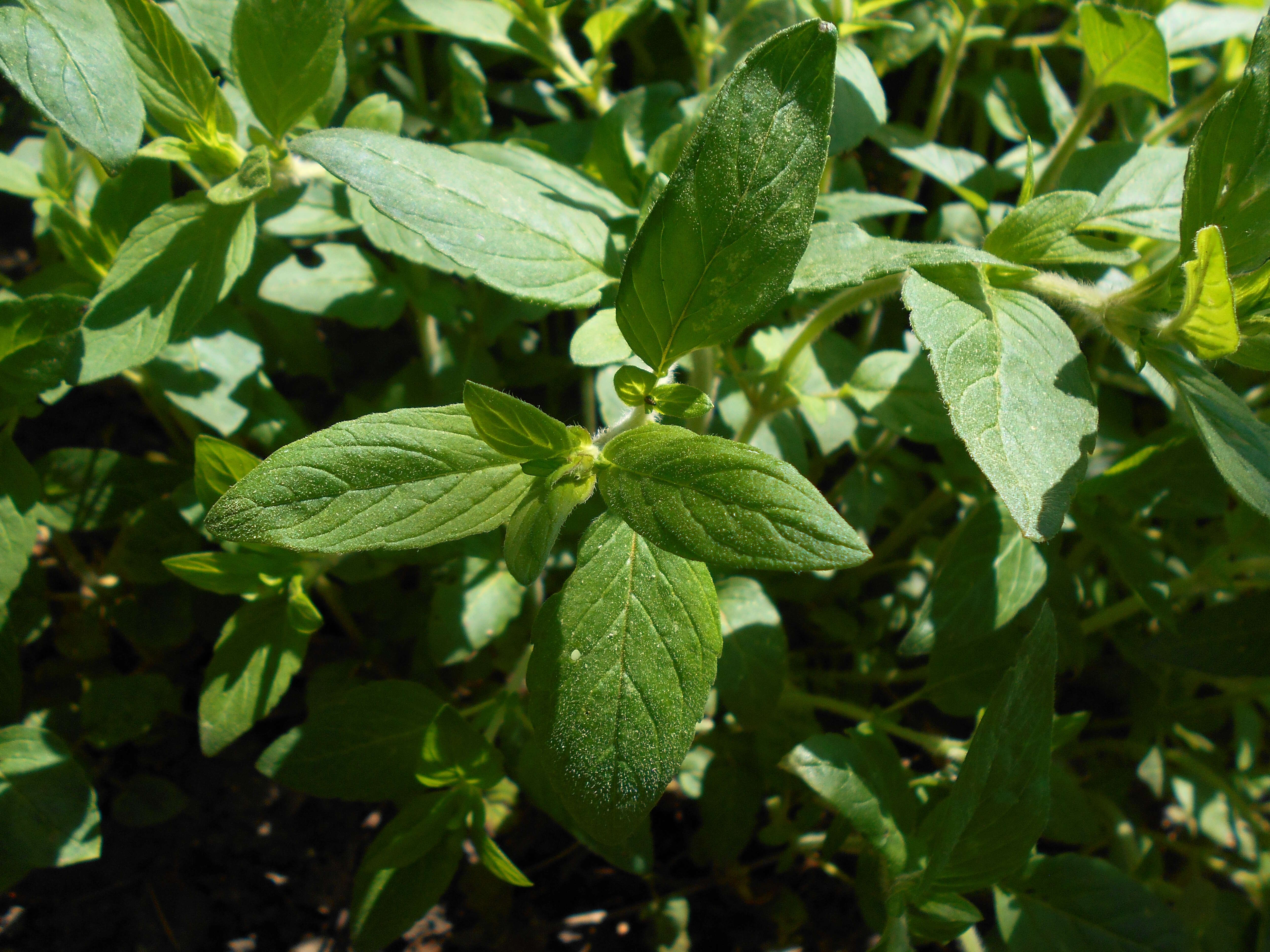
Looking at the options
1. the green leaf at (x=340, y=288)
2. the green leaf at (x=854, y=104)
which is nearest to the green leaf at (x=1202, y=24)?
the green leaf at (x=854, y=104)

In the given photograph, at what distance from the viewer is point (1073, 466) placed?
37.8 inches

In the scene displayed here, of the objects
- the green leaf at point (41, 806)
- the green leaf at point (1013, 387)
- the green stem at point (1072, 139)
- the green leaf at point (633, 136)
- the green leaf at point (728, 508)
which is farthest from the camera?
the green stem at point (1072, 139)

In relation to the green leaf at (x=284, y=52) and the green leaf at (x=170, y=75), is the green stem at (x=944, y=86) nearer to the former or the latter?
the green leaf at (x=284, y=52)

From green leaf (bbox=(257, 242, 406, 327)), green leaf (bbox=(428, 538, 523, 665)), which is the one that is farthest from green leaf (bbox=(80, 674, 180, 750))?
green leaf (bbox=(257, 242, 406, 327))

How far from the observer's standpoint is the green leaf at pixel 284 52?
1.17 m

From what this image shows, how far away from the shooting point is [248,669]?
1361mm

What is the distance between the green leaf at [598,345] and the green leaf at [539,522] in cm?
21

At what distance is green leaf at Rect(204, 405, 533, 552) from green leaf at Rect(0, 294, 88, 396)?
1.92 feet

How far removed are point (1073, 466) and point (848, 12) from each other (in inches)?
42.5

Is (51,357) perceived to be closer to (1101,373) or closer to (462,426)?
(462,426)

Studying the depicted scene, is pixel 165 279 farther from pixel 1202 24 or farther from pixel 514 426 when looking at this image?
pixel 1202 24

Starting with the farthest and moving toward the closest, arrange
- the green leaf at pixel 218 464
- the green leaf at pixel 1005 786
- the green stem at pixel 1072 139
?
the green stem at pixel 1072 139, the green leaf at pixel 218 464, the green leaf at pixel 1005 786

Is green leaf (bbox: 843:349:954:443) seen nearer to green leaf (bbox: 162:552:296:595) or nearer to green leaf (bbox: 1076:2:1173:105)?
green leaf (bbox: 1076:2:1173:105)

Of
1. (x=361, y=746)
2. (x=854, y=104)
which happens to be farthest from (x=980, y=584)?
(x=361, y=746)
